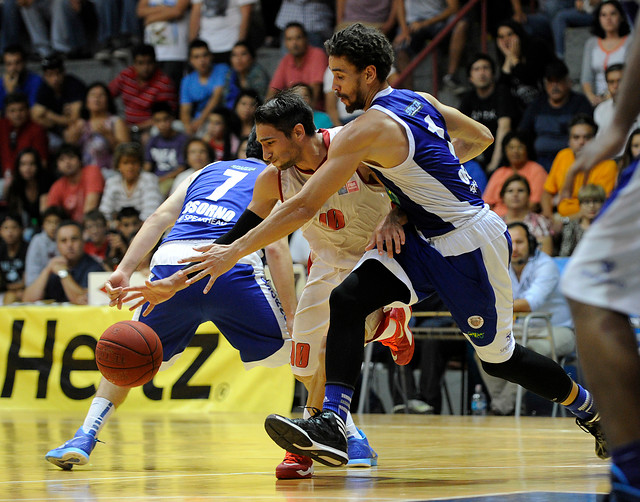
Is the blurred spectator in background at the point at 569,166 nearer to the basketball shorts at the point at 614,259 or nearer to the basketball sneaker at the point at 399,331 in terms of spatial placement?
the basketball sneaker at the point at 399,331

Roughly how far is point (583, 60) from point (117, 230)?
5.61 m

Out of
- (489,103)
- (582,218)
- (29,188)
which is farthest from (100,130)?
(582,218)

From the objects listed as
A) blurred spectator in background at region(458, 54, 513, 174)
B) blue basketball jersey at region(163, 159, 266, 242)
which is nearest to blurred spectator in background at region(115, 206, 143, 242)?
blurred spectator in background at region(458, 54, 513, 174)

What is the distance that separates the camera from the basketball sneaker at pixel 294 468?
4.16 meters

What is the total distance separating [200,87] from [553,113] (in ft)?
16.2

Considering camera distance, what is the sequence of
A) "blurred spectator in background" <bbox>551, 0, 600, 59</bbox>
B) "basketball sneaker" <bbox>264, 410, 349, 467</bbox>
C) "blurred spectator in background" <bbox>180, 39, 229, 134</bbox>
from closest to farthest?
"basketball sneaker" <bbox>264, 410, 349, 467</bbox> < "blurred spectator in background" <bbox>551, 0, 600, 59</bbox> < "blurred spectator in background" <bbox>180, 39, 229, 134</bbox>

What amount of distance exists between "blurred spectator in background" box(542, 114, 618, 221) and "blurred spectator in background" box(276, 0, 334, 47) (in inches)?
156

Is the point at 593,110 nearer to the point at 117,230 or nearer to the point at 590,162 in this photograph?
the point at 117,230

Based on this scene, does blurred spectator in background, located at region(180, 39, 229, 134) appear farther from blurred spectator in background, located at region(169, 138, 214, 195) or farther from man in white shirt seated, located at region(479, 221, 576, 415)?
man in white shirt seated, located at region(479, 221, 576, 415)

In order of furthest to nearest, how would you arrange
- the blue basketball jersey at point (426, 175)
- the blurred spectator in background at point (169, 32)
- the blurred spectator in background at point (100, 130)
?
the blurred spectator in background at point (169, 32)
the blurred spectator in background at point (100, 130)
the blue basketball jersey at point (426, 175)

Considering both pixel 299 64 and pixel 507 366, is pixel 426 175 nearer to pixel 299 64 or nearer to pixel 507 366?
pixel 507 366

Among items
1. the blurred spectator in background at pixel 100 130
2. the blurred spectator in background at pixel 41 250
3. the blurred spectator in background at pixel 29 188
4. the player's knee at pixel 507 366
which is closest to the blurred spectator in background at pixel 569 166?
the player's knee at pixel 507 366

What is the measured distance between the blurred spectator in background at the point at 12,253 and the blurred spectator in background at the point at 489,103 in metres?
5.65

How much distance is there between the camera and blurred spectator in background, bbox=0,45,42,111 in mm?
13945
